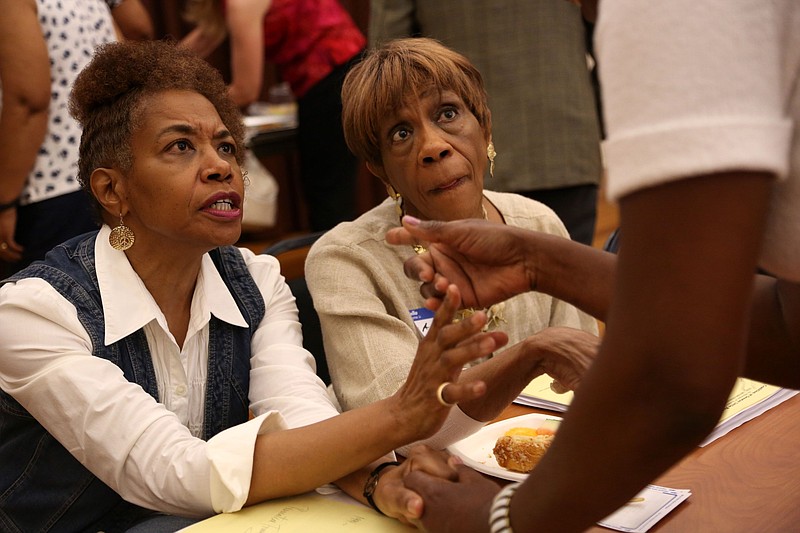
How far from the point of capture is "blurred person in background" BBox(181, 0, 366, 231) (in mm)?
3699

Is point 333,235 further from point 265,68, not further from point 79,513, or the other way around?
point 265,68

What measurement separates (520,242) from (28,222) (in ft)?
6.08

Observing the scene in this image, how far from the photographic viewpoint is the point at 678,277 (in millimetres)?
727

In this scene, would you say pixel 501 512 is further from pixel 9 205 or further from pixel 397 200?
pixel 9 205

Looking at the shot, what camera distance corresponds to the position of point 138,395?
1.52 m

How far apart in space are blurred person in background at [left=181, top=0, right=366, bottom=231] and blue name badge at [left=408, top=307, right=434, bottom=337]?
1819 mm

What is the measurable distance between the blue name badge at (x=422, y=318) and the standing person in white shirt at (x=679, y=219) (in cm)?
112

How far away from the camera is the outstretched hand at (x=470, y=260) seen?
4.16 feet

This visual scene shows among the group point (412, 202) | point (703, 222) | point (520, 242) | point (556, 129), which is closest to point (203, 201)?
point (412, 202)

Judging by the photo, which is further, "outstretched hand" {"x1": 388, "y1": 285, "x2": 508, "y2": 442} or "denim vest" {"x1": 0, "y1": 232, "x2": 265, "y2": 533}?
"denim vest" {"x1": 0, "y1": 232, "x2": 265, "y2": 533}

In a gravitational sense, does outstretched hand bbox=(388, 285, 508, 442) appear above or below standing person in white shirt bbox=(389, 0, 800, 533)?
below

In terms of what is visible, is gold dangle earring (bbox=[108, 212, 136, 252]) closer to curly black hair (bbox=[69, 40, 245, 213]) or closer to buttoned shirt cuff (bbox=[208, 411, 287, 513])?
curly black hair (bbox=[69, 40, 245, 213])

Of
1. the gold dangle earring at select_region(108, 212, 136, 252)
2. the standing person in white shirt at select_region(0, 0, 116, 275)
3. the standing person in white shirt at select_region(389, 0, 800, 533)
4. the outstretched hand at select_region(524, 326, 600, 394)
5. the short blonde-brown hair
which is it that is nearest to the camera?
the standing person in white shirt at select_region(389, 0, 800, 533)

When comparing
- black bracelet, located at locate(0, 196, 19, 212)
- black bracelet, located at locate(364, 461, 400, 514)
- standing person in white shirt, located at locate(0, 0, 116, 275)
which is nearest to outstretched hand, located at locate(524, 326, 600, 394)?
black bracelet, located at locate(364, 461, 400, 514)
